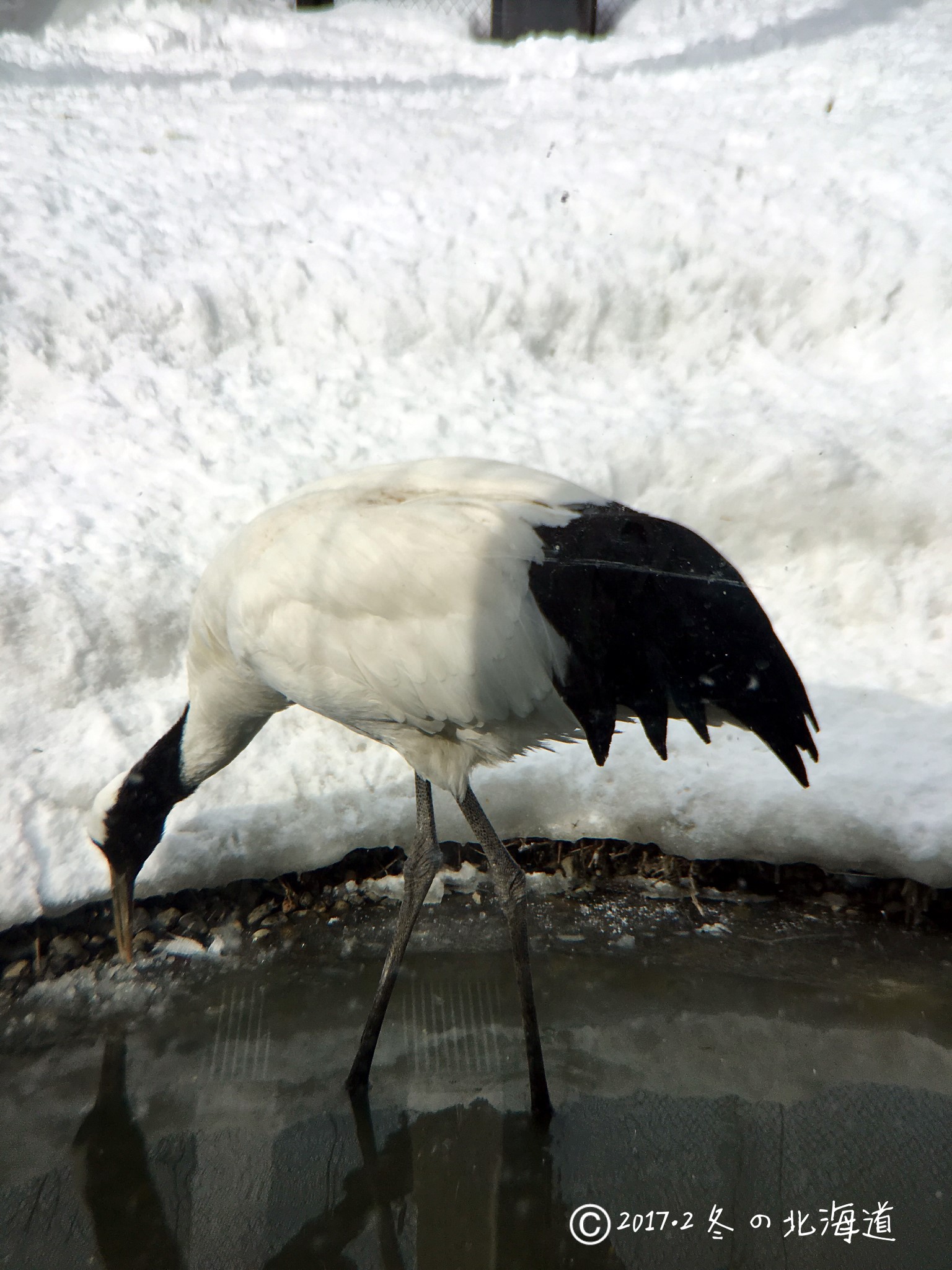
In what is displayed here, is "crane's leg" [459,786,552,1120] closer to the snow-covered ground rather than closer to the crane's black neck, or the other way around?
the snow-covered ground

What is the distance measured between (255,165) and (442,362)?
1897mm

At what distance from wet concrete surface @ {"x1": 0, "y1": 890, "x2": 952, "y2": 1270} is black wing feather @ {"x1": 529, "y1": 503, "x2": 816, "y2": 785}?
86 centimetres

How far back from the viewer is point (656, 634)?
209cm

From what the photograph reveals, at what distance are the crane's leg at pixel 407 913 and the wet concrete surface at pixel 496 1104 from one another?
0.09 metres

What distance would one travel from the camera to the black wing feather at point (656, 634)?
207 centimetres

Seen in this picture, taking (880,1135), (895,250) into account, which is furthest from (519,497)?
(895,250)

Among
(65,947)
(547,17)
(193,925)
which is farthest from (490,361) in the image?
(547,17)

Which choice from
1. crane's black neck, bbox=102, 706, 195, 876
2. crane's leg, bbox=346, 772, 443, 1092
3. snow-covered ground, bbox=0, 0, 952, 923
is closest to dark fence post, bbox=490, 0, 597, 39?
snow-covered ground, bbox=0, 0, 952, 923

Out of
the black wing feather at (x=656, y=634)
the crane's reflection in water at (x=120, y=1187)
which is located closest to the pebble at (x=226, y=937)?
the crane's reflection in water at (x=120, y=1187)

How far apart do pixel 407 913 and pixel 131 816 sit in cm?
84

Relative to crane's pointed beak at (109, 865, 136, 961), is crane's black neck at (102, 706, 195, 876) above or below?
above

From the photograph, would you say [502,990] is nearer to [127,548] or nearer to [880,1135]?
[880,1135]

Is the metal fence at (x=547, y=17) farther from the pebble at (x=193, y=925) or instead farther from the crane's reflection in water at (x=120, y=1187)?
the crane's reflection in water at (x=120, y=1187)

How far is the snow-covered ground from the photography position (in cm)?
313
